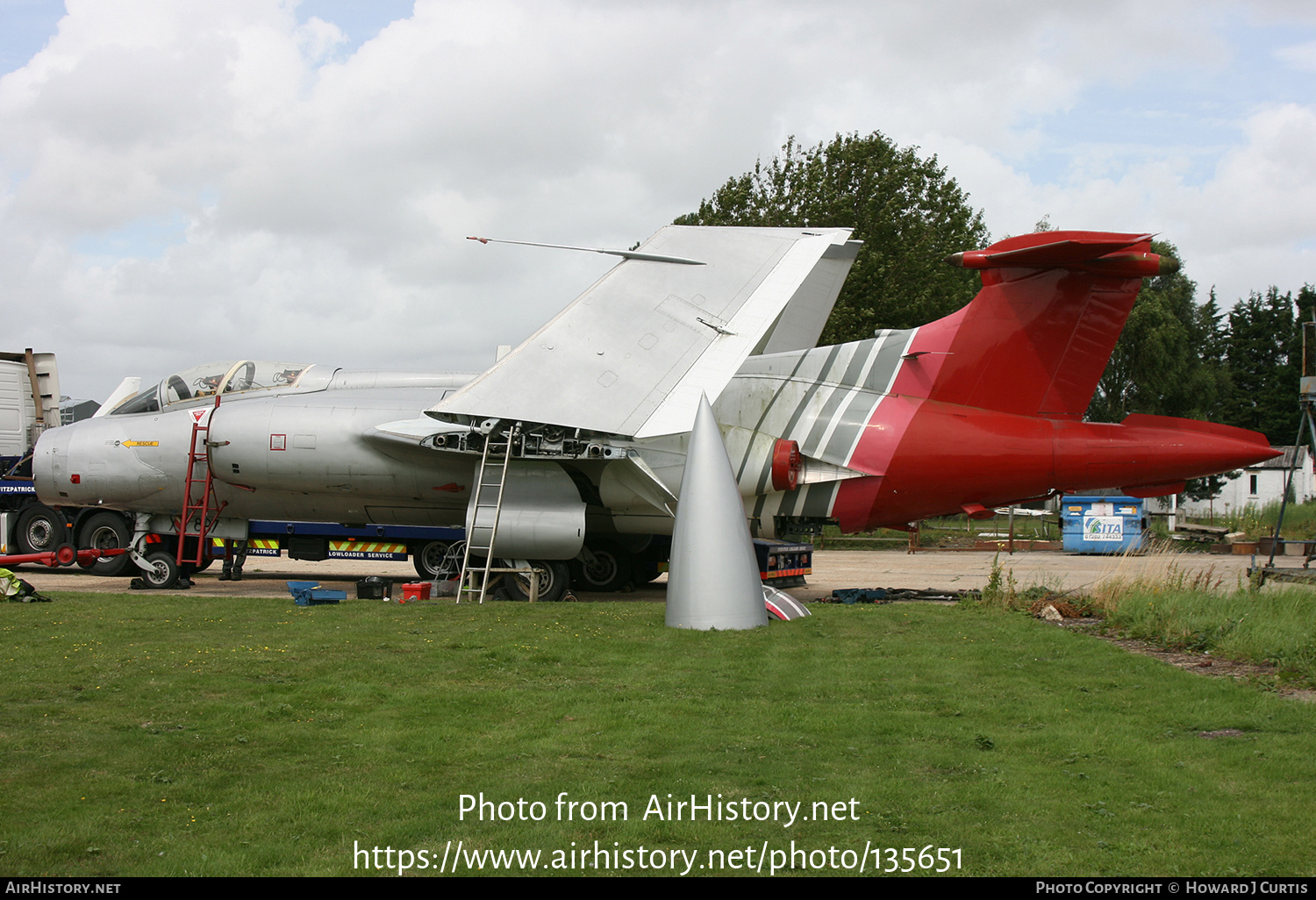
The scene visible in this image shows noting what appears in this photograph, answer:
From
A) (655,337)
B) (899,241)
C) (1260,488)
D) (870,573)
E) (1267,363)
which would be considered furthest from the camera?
(1267,363)

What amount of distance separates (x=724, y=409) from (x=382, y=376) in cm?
579

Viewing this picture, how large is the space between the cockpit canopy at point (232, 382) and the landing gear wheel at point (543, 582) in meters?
4.77

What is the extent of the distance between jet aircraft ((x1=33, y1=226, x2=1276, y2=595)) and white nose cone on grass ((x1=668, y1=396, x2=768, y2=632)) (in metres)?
1.42

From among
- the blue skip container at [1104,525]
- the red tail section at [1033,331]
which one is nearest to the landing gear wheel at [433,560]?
the red tail section at [1033,331]

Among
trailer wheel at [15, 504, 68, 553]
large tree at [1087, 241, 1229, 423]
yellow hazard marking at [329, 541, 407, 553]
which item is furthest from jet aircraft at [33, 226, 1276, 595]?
large tree at [1087, 241, 1229, 423]

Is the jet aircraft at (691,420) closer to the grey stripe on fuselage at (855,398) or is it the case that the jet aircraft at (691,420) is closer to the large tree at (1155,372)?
the grey stripe on fuselage at (855,398)

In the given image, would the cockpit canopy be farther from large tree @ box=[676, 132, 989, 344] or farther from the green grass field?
large tree @ box=[676, 132, 989, 344]

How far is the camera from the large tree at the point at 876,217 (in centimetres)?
3619

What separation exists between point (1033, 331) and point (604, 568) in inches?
314

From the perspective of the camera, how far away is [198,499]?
15.7m

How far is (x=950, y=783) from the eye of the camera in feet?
17.9

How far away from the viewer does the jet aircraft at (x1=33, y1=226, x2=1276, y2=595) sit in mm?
13242

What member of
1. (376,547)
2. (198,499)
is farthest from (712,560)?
(198,499)

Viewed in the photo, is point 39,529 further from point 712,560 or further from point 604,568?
point 712,560
